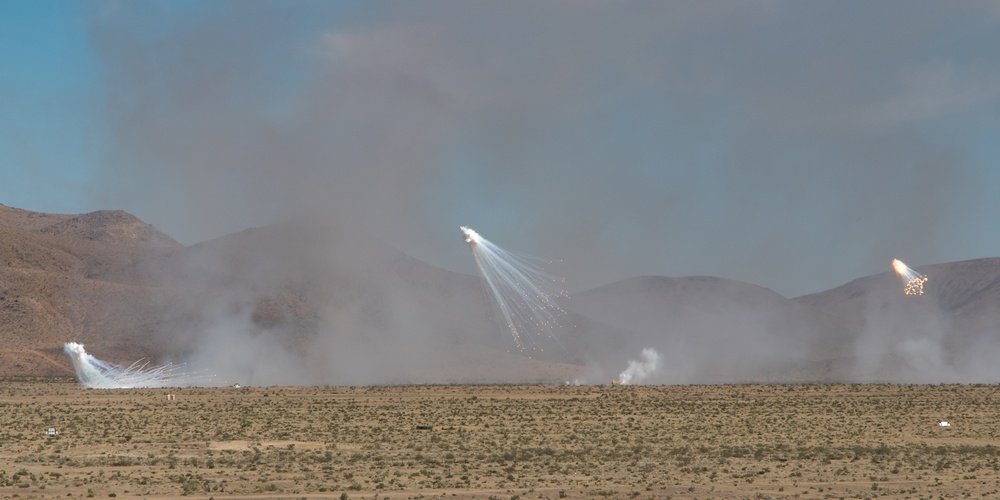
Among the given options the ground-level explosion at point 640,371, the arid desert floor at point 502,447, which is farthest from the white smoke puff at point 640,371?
the arid desert floor at point 502,447

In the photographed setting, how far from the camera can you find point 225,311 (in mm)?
197875

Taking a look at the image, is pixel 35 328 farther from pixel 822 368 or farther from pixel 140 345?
pixel 822 368

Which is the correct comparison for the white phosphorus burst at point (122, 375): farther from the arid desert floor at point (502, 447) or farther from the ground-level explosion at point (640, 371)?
the ground-level explosion at point (640, 371)

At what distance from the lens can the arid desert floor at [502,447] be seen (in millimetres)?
41156

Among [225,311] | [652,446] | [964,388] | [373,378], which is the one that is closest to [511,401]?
[652,446]

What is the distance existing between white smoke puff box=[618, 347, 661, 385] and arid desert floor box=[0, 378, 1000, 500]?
4267 centimetres

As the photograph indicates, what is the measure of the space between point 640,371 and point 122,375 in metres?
65.2

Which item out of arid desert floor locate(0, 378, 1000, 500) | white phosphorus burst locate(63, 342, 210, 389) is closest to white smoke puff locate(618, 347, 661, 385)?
arid desert floor locate(0, 378, 1000, 500)

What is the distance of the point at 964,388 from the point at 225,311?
13065 cm

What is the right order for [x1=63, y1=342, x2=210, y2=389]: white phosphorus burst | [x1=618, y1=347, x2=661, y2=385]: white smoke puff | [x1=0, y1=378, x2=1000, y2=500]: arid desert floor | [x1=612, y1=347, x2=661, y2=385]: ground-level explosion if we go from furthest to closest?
1. [x1=618, y1=347, x2=661, y2=385]: white smoke puff
2. [x1=612, y1=347, x2=661, y2=385]: ground-level explosion
3. [x1=63, y1=342, x2=210, y2=389]: white phosphorus burst
4. [x1=0, y1=378, x2=1000, y2=500]: arid desert floor

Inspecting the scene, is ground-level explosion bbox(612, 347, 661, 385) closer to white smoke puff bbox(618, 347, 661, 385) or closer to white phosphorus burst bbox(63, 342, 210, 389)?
white smoke puff bbox(618, 347, 661, 385)

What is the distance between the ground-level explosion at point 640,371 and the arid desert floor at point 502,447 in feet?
139

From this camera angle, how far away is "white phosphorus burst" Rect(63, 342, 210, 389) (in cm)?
11816

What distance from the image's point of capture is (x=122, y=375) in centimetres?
12794
